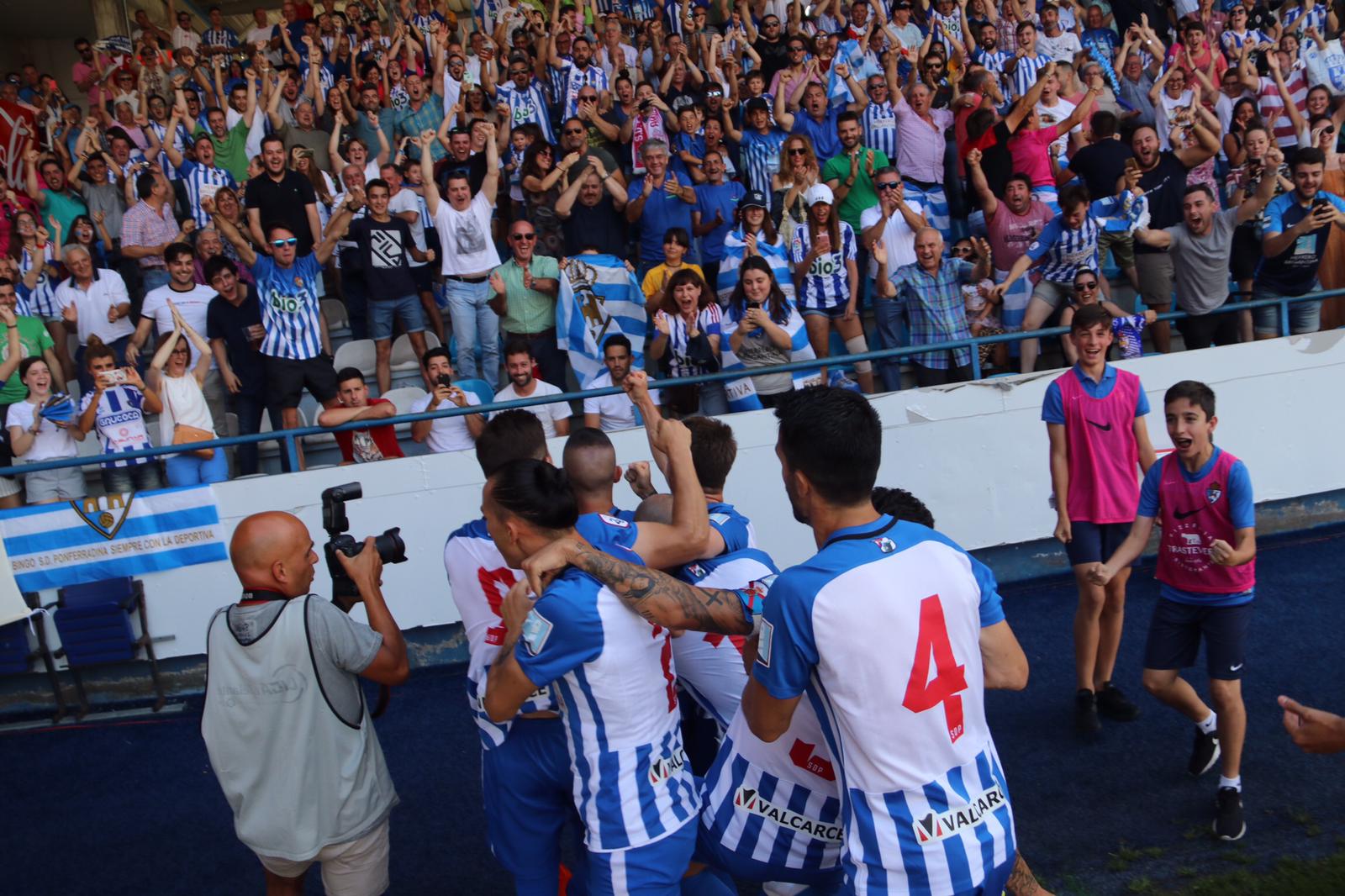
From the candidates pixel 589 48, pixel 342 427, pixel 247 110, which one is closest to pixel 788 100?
pixel 589 48


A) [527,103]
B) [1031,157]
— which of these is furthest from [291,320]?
[1031,157]

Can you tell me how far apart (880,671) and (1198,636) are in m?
2.85

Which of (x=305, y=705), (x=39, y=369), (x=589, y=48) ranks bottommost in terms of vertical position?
(x=305, y=705)

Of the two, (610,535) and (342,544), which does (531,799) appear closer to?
(610,535)

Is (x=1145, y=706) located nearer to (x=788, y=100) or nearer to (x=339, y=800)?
(x=339, y=800)

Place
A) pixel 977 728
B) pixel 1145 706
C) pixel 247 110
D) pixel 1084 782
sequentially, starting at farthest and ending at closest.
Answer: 1. pixel 247 110
2. pixel 1145 706
3. pixel 1084 782
4. pixel 977 728

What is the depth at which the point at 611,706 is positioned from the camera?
282 cm

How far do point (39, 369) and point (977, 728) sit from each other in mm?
7046

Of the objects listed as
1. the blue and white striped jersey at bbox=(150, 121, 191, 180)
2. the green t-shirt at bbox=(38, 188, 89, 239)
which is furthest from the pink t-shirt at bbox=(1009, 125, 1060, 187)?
the green t-shirt at bbox=(38, 188, 89, 239)

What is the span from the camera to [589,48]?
36.3 feet

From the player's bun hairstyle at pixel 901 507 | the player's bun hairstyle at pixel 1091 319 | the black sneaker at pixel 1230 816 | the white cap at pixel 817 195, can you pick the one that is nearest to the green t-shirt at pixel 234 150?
the white cap at pixel 817 195

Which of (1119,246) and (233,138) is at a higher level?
(233,138)

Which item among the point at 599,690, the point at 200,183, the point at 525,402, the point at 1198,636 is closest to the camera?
the point at 599,690

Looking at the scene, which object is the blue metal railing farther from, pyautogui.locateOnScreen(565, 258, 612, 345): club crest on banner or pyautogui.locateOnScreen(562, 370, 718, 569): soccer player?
pyautogui.locateOnScreen(562, 370, 718, 569): soccer player
